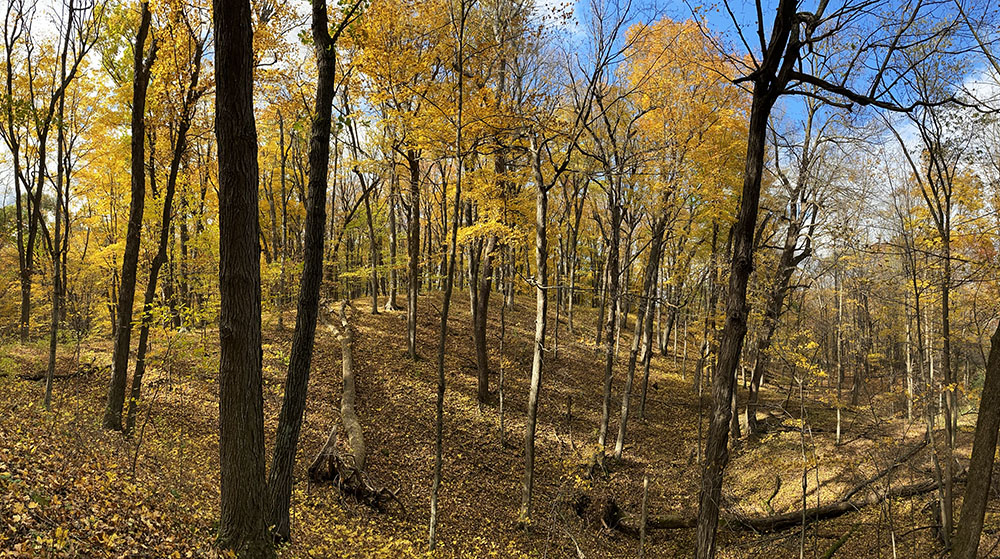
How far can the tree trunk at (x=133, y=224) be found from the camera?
335 inches

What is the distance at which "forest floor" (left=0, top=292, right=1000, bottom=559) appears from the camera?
5.34 metres

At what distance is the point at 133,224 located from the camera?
347 inches

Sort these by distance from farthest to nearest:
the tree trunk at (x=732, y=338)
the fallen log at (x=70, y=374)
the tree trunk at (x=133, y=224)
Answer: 1. the fallen log at (x=70, y=374)
2. the tree trunk at (x=133, y=224)
3. the tree trunk at (x=732, y=338)

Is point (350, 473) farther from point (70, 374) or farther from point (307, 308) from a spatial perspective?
point (70, 374)

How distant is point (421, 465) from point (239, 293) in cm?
833

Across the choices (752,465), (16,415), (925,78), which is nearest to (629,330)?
(752,465)

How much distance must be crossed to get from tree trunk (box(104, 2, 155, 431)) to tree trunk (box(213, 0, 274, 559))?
17.8 ft

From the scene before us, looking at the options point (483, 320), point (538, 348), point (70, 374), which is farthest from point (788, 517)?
point (70, 374)

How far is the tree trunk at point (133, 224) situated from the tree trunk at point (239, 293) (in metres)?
5.41

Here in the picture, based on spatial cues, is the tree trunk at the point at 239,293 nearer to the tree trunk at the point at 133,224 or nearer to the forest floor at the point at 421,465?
the forest floor at the point at 421,465

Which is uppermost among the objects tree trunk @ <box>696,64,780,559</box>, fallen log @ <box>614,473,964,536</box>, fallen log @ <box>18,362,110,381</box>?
tree trunk @ <box>696,64,780,559</box>

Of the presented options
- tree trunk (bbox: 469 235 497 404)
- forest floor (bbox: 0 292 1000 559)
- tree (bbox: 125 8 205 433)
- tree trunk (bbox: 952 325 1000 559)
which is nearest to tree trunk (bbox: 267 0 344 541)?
forest floor (bbox: 0 292 1000 559)

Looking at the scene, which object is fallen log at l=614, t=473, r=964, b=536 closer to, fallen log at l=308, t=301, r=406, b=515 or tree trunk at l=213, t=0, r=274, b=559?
fallen log at l=308, t=301, r=406, b=515

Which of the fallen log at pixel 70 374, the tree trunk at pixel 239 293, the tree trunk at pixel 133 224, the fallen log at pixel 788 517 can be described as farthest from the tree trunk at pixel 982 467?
the fallen log at pixel 70 374
